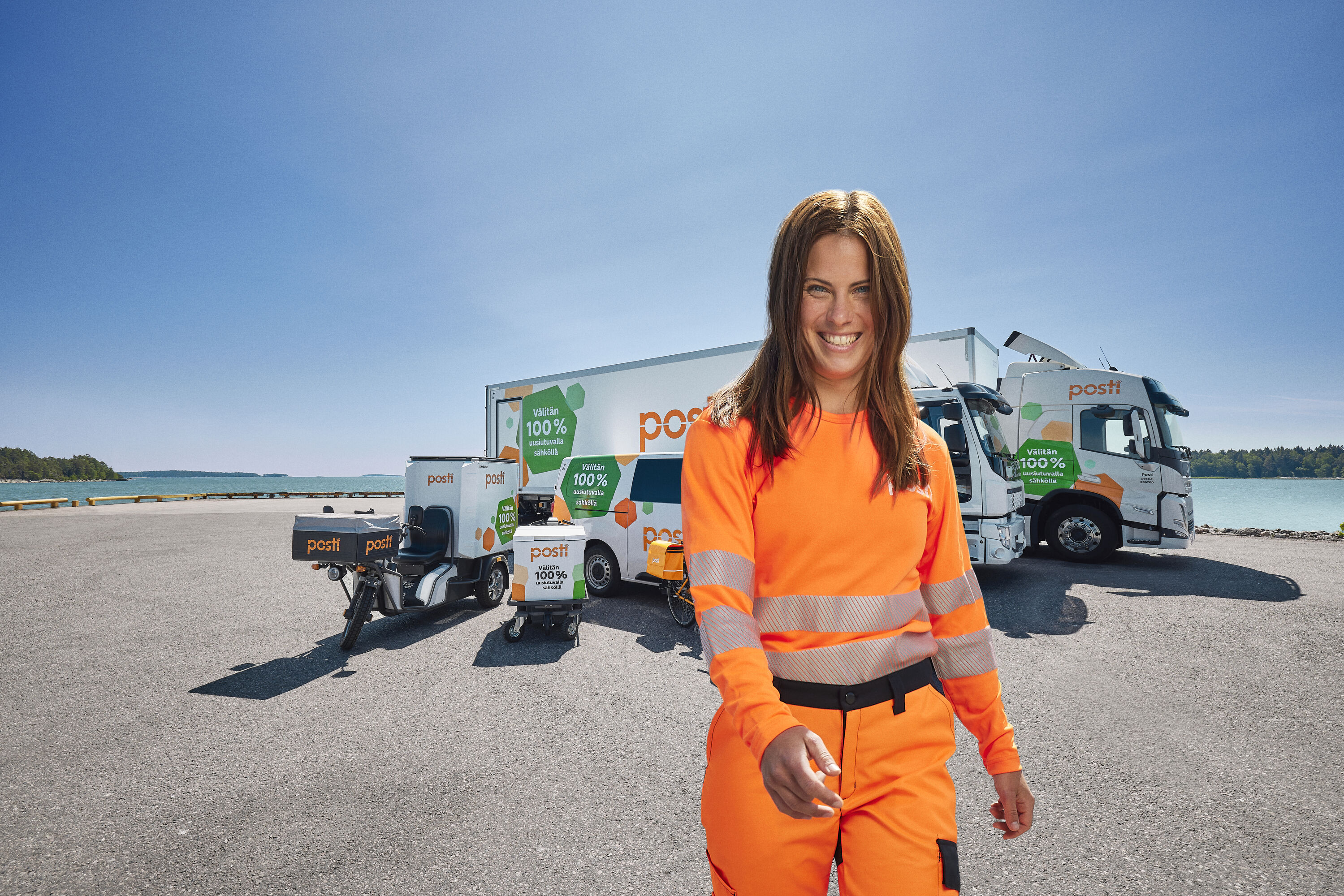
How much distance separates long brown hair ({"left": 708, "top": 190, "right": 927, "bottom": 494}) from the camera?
3.85ft

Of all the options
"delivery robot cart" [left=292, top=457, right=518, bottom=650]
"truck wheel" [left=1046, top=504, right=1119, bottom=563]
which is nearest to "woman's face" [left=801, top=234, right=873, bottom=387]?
"delivery robot cart" [left=292, top=457, right=518, bottom=650]

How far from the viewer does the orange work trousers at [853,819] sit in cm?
105

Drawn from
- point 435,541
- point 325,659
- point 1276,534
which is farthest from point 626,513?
point 1276,534

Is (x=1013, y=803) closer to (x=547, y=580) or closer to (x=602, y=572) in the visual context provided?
(x=547, y=580)

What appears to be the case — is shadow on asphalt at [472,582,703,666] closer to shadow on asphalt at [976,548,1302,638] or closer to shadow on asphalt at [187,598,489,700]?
shadow on asphalt at [187,598,489,700]

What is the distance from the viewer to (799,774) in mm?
877

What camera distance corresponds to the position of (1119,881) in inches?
95.1

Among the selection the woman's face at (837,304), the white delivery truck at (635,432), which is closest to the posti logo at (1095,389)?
the white delivery truck at (635,432)

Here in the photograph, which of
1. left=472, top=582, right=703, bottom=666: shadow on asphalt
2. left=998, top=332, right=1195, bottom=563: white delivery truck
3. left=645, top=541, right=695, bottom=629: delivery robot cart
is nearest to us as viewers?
left=472, top=582, right=703, bottom=666: shadow on asphalt

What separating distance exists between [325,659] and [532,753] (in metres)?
3.03

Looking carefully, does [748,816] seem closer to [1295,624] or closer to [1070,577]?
[1295,624]

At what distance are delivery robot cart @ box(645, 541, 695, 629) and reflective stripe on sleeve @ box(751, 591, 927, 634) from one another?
5079 millimetres

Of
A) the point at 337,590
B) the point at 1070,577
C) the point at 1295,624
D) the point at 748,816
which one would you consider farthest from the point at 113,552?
the point at 1295,624

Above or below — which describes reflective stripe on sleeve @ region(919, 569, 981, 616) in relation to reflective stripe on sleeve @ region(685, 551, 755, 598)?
below
